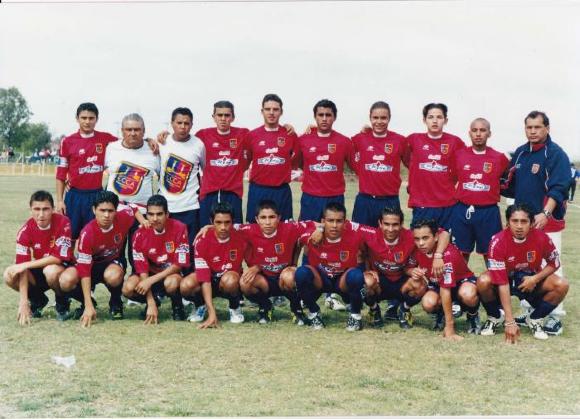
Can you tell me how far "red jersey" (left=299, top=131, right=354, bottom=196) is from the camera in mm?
6375

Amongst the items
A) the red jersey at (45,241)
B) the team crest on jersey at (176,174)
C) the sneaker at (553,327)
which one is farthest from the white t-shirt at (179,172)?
the sneaker at (553,327)

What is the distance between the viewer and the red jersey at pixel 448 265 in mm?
5238

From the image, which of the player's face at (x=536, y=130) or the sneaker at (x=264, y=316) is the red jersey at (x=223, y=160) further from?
the player's face at (x=536, y=130)

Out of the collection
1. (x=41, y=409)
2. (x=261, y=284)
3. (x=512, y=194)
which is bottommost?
(x=41, y=409)

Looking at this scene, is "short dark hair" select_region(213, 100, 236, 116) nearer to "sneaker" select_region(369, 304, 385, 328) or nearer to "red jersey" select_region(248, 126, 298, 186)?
"red jersey" select_region(248, 126, 298, 186)

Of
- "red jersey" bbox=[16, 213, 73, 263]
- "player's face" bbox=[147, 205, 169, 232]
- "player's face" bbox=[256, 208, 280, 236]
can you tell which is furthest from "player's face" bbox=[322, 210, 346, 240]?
"red jersey" bbox=[16, 213, 73, 263]

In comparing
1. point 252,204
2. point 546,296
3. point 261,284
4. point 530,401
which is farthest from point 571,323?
point 252,204

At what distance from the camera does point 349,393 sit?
3756mm

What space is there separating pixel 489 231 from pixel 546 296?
2.92ft

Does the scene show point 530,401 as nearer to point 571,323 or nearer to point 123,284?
point 571,323

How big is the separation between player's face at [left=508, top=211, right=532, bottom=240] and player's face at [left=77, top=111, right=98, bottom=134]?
13.6 feet

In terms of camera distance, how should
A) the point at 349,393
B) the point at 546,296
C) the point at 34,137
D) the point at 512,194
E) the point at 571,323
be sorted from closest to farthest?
1. the point at 349,393
2. the point at 546,296
3. the point at 571,323
4. the point at 512,194
5. the point at 34,137

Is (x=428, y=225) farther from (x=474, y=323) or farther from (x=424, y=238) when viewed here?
(x=474, y=323)

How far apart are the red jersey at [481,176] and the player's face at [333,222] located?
4.37ft
